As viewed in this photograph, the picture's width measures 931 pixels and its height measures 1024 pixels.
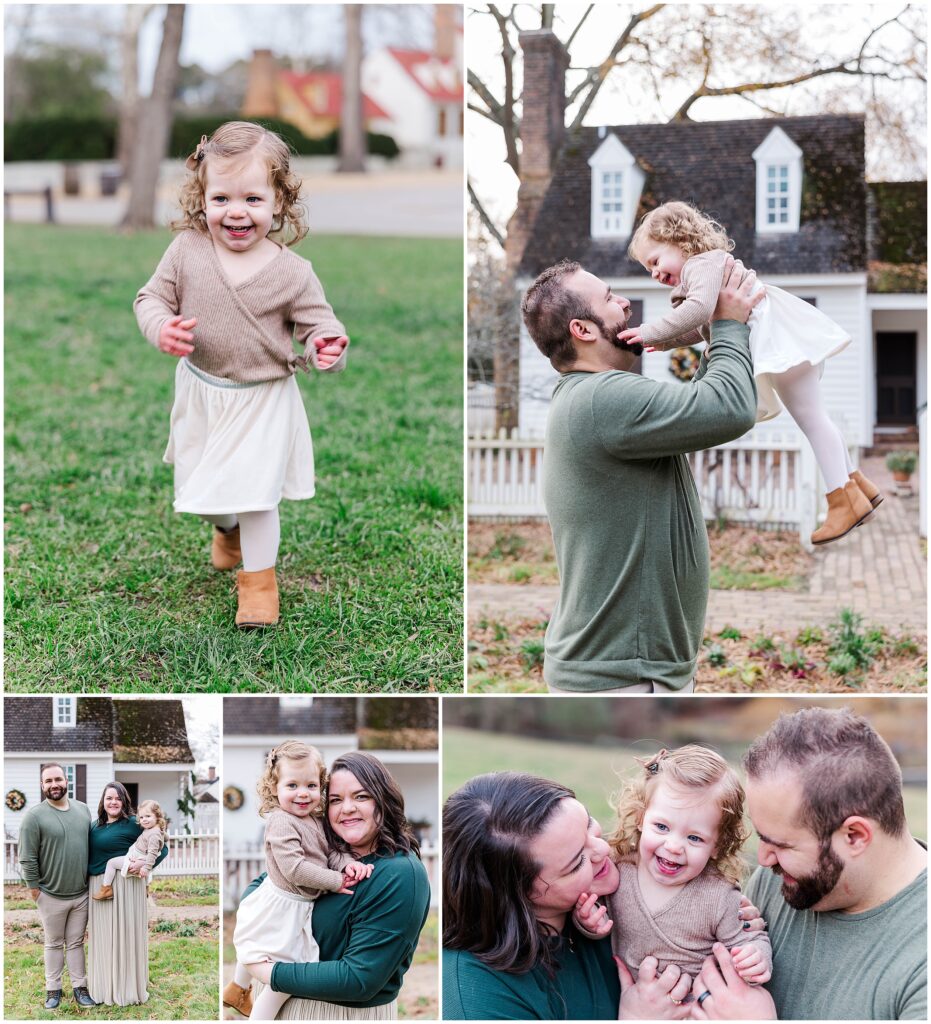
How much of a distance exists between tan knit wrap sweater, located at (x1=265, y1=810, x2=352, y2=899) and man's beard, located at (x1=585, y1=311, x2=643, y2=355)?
1.45 metres

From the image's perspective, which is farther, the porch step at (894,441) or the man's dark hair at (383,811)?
the porch step at (894,441)

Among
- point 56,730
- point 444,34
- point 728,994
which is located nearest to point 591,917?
point 728,994

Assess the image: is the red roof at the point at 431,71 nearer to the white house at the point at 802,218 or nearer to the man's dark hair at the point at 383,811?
the white house at the point at 802,218

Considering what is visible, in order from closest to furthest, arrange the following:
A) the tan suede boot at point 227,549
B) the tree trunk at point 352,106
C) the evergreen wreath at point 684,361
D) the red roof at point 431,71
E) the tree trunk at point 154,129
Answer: the tan suede boot at point 227,549
the evergreen wreath at point 684,361
the tree trunk at point 154,129
the tree trunk at point 352,106
the red roof at point 431,71

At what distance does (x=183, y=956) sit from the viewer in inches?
128

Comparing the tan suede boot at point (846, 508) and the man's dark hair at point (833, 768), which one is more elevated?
the tan suede boot at point (846, 508)

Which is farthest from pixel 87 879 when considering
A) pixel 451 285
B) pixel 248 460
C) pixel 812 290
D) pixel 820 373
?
pixel 451 285

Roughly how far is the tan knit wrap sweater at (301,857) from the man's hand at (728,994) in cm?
95

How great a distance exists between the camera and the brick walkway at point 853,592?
16.3 ft

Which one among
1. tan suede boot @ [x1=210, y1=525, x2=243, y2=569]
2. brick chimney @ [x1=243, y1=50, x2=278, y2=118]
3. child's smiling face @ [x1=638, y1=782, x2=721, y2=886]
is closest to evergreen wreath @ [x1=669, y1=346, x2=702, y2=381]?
tan suede boot @ [x1=210, y1=525, x2=243, y2=569]

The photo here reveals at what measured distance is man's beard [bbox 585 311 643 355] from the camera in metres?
2.83

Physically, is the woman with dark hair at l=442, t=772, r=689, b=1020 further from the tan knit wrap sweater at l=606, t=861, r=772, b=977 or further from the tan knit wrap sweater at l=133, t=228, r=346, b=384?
the tan knit wrap sweater at l=133, t=228, r=346, b=384

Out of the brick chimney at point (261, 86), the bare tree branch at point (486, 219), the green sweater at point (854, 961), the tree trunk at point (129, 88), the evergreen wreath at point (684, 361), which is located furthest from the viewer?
the brick chimney at point (261, 86)

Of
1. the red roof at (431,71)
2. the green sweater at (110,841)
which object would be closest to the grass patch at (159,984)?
the green sweater at (110,841)
